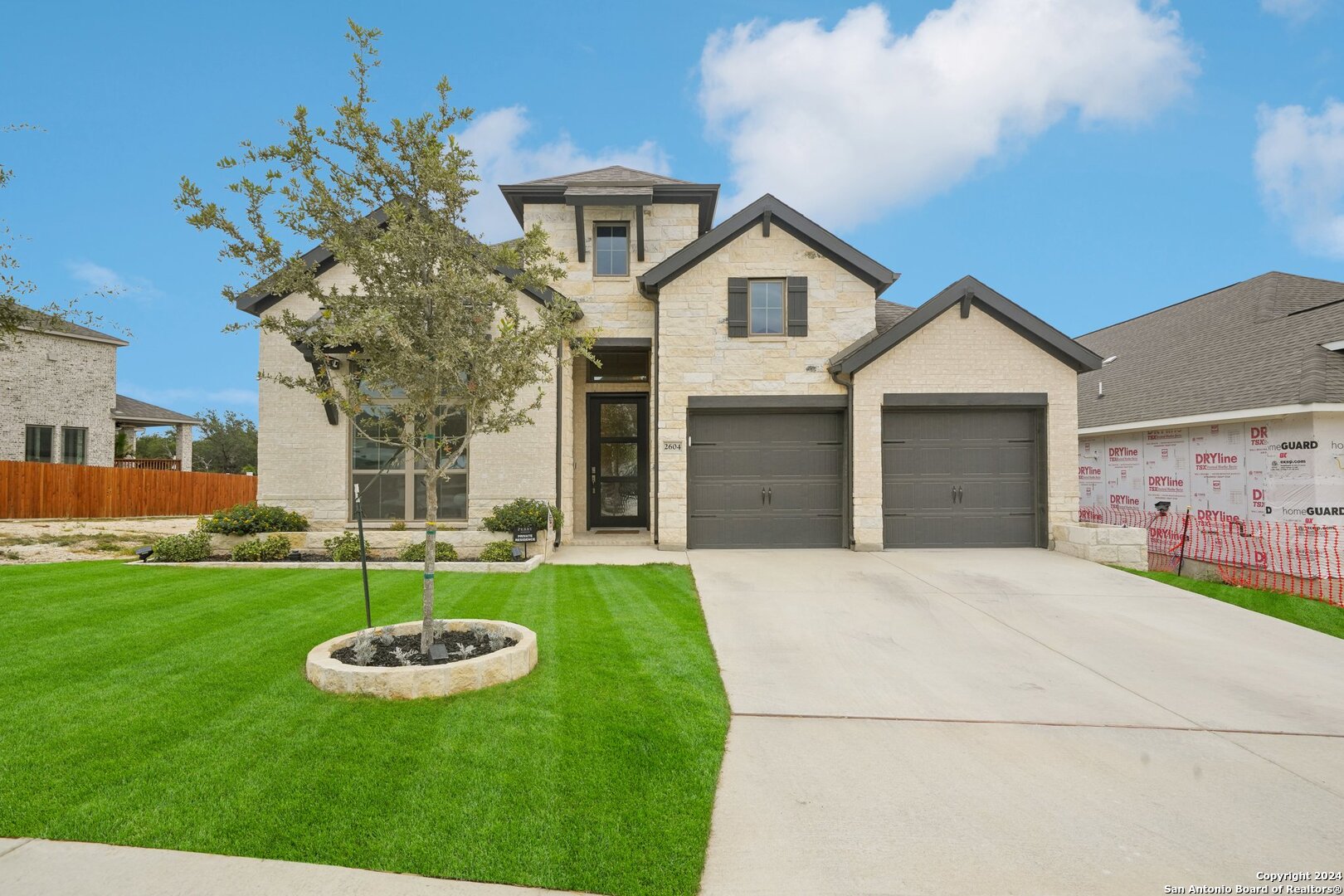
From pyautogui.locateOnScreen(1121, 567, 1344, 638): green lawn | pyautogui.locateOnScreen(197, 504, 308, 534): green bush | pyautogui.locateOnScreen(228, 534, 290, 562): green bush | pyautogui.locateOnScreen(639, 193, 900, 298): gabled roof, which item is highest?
pyautogui.locateOnScreen(639, 193, 900, 298): gabled roof

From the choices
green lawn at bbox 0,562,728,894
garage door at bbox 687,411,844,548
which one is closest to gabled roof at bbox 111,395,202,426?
green lawn at bbox 0,562,728,894

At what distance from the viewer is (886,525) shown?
11672 millimetres

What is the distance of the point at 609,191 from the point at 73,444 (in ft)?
80.1

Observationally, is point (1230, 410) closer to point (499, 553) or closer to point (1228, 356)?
point (1228, 356)

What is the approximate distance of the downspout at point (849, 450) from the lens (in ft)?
37.5

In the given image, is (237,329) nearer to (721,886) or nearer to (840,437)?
(721,886)

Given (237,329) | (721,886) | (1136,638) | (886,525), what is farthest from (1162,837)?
(886,525)

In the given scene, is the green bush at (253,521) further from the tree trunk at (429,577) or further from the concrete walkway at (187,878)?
the concrete walkway at (187,878)

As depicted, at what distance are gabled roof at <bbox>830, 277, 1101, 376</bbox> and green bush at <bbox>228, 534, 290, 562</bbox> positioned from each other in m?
9.75

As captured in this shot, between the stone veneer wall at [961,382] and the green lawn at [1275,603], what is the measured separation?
217 cm

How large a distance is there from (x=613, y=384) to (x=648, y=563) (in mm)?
4947

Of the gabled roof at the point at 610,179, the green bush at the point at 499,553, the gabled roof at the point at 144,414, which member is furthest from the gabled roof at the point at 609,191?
the gabled roof at the point at 144,414

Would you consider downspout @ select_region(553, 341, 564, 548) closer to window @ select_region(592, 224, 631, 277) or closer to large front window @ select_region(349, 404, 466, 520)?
large front window @ select_region(349, 404, 466, 520)

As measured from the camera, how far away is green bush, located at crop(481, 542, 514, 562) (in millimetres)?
10008
